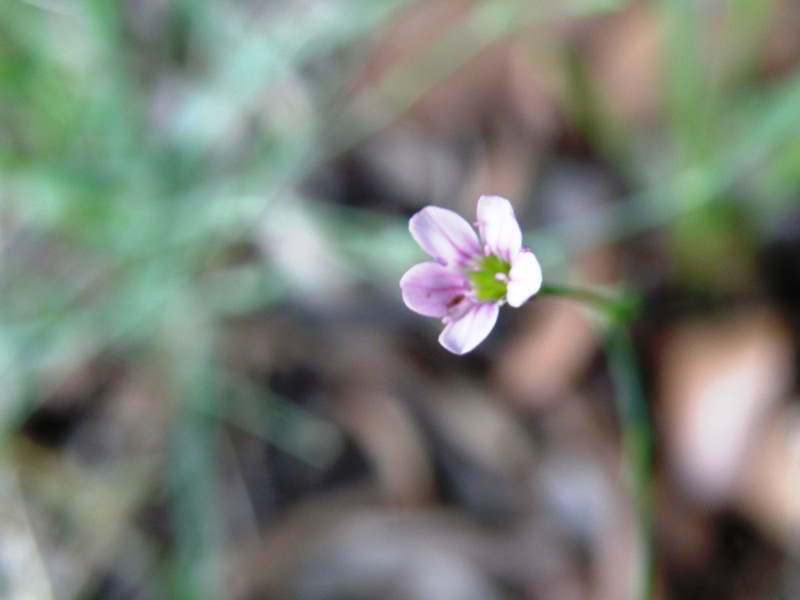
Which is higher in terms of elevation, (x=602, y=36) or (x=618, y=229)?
(x=602, y=36)

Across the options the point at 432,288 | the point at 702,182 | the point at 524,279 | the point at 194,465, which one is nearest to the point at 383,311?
the point at 194,465

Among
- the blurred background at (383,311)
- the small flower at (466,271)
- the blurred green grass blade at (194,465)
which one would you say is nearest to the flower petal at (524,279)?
the small flower at (466,271)

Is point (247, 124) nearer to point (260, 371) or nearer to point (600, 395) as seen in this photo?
point (260, 371)

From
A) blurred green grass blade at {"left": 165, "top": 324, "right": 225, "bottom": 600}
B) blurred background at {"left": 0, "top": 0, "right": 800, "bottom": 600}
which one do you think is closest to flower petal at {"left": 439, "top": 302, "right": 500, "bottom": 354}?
blurred background at {"left": 0, "top": 0, "right": 800, "bottom": 600}

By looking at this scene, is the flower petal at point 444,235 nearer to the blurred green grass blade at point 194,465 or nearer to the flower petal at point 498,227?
the flower petal at point 498,227

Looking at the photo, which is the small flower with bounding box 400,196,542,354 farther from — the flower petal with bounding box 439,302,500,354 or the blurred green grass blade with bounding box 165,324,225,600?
the blurred green grass blade with bounding box 165,324,225,600

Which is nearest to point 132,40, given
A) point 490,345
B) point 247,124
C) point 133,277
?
point 247,124

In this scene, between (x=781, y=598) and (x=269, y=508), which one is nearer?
(x=781, y=598)
